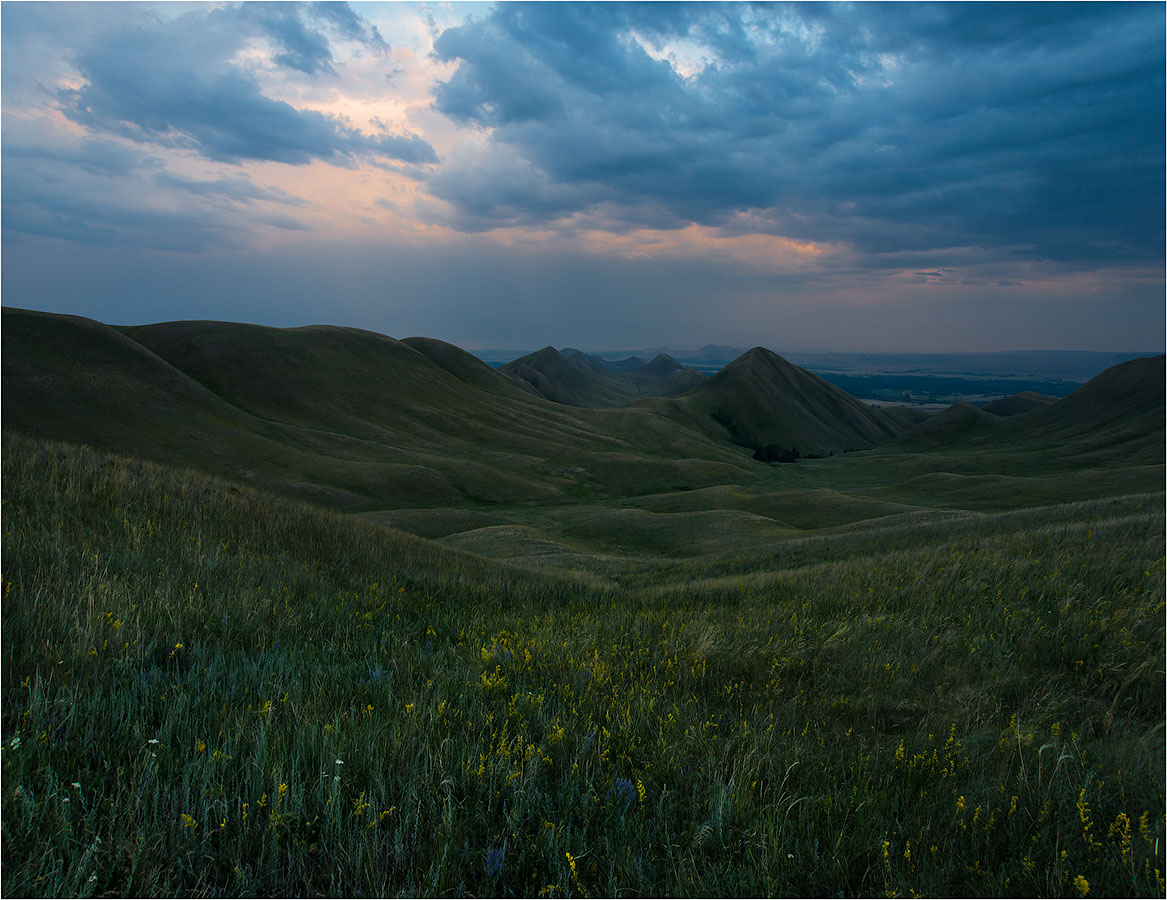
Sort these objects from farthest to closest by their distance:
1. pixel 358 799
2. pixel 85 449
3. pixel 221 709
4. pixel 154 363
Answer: pixel 154 363 < pixel 85 449 < pixel 221 709 < pixel 358 799

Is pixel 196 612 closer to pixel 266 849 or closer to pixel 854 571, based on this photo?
pixel 266 849

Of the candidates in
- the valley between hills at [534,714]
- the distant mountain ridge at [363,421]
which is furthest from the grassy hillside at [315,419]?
the valley between hills at [534,714]

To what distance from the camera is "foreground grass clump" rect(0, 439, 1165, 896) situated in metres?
2.69

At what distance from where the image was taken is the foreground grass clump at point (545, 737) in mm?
2689

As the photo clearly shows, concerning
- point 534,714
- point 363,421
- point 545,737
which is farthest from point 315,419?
point 545,737

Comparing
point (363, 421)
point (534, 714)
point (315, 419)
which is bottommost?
point (534, 714)

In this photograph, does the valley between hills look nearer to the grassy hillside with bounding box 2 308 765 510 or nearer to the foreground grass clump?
the foreground grass clump

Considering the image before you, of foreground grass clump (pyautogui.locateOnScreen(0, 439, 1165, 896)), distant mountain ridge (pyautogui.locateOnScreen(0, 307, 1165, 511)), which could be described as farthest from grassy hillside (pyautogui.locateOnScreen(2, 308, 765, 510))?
foreground grass clump (pyautogui.locateOnScreen(0, 439, 1165, 896))

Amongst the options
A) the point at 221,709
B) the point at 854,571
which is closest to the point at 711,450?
the point at 854,571

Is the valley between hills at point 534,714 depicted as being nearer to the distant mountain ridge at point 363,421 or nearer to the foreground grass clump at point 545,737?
the foreground grass clump at point 545,737

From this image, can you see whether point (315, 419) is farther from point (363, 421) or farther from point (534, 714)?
point (534, 714)

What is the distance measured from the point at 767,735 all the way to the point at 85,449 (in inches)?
Result: 496

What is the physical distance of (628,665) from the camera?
16.6ft

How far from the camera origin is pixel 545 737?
11.8 ft
